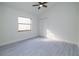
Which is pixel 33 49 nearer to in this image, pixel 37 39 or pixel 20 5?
pixel 37 39

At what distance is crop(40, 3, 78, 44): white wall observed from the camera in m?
2.25

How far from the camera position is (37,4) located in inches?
88.0

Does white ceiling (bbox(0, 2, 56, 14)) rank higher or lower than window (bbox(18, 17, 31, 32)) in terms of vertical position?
higher

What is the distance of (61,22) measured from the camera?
92.0 inches

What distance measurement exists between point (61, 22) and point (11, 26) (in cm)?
139

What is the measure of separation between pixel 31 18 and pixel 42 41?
2.39 feet

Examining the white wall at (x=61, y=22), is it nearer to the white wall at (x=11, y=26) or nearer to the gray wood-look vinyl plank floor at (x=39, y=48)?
the gray wood-look vinyl plank floor at (x=39, y=48)

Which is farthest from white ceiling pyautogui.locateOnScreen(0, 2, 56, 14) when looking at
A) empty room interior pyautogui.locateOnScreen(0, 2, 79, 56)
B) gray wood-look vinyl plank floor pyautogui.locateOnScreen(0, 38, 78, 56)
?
gray wood-look vinyl plank floor pyautogui.locateOnScreen(0, 38, 78, 56)

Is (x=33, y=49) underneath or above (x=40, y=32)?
underneath

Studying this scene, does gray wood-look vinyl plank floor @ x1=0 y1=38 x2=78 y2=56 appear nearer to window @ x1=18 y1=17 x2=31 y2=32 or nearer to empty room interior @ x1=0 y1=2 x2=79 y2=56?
empty room interior @ x1=0 y1=2 x2=79 y2=56

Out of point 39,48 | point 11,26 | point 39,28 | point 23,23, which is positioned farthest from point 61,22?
point 11,26

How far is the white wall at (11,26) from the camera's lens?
222cm

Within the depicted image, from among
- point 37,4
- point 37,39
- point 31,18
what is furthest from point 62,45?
point 37,4

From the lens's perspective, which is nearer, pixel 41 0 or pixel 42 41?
pixel 41 0
